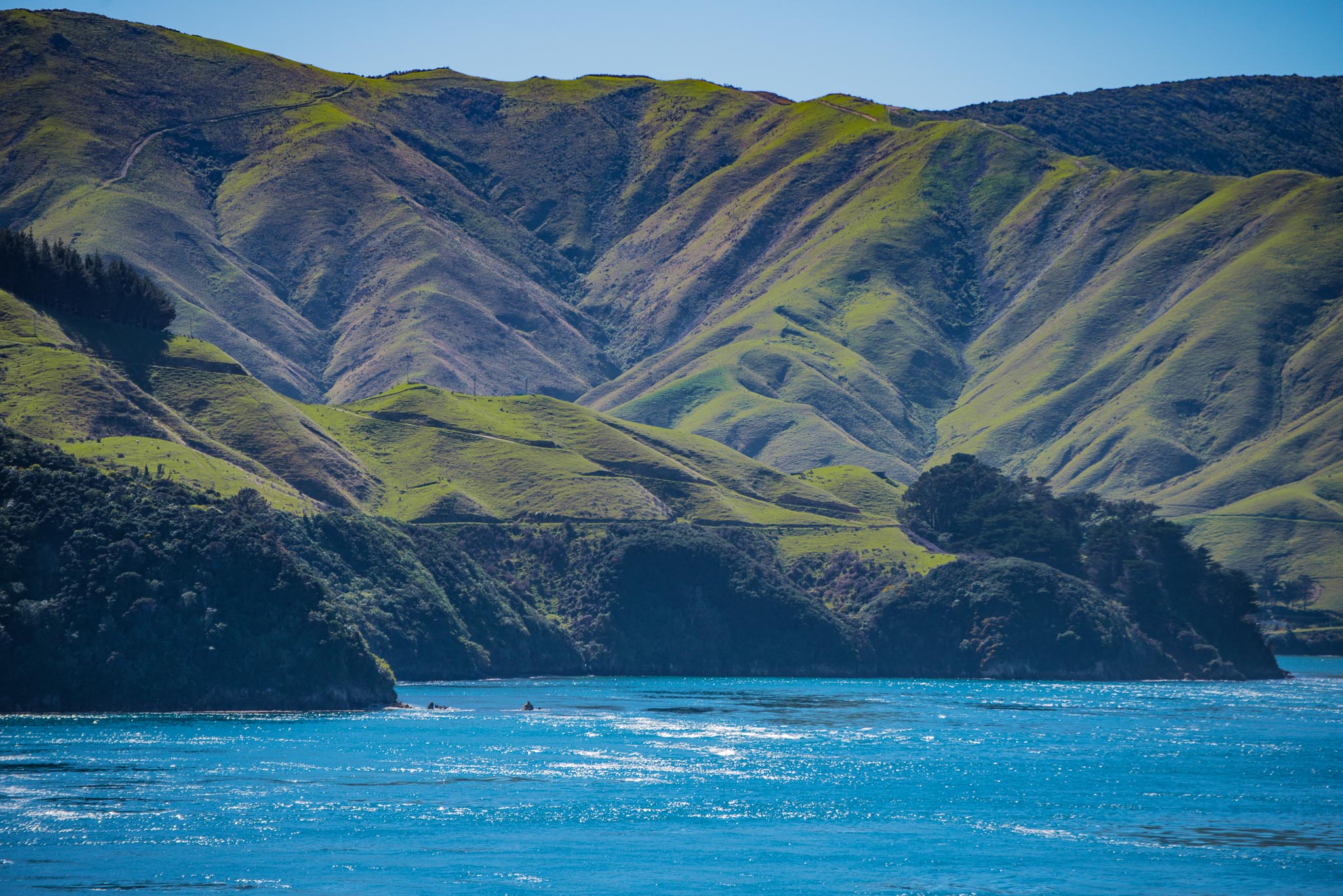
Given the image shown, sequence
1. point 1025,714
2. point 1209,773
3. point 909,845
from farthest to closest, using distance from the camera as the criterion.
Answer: point 1025,714 → point 1209,773 → point 909,845

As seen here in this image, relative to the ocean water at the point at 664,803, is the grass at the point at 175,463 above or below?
above

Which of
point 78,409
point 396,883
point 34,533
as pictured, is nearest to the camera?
point 396,883

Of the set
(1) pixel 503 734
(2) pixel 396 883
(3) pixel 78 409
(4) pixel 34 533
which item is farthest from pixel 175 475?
(2) pixel 396 883

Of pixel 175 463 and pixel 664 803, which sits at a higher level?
pixel 175 463

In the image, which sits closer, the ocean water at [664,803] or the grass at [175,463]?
the ocean water at [664,803]

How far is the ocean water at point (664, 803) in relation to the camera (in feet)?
249

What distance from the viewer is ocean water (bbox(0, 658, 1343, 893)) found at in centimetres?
7581

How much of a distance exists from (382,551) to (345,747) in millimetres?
77728

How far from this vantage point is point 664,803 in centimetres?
9794

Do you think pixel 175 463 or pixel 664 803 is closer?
pixel 664 803

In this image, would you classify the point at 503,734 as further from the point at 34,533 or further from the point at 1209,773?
the point at 1209,773

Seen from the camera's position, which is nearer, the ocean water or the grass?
the ocean water

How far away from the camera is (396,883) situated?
72875 millimetres

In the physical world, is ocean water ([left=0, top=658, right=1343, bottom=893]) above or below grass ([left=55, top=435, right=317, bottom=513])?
below
